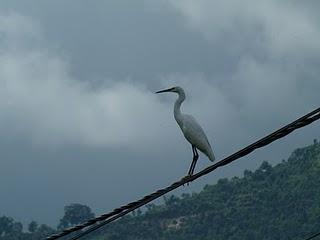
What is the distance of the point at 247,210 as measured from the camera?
2371 inches

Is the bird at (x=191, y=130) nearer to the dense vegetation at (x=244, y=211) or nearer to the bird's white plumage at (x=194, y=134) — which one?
the bird's white plumage at (x=194, y=134)

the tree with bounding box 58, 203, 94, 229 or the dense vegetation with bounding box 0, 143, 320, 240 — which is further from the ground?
the tree with bounding box 58, 203, 94, 229

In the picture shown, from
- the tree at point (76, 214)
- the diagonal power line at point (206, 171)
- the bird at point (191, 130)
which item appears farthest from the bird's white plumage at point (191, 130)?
the tree at point (76, 214)

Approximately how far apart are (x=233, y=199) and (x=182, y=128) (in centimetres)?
5164

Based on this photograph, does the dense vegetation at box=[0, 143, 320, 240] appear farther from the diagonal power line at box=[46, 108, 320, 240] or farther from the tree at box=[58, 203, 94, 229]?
the diagonal power line at box=[46, 108, 320, 240]

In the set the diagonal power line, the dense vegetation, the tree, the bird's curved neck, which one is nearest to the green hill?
the dense vegetation

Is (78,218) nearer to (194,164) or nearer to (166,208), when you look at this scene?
(166,208)

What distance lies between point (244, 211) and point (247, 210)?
58cm

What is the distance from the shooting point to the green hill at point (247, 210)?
57719 mm

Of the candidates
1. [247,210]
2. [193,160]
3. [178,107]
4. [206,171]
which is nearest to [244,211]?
[247,210]

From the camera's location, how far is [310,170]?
6091 cm

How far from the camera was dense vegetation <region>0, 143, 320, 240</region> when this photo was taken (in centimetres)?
5772

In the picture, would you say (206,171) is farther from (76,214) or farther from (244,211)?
(76,214)

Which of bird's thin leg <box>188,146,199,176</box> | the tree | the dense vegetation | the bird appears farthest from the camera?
the tree
